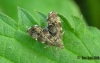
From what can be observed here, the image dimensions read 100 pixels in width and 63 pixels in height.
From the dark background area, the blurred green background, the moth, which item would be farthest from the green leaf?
the dark background area

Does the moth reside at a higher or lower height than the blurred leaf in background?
lower

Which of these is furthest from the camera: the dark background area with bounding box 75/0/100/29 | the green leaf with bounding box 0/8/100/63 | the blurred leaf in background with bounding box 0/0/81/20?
the dark background area with bounding box 75/0/100/29

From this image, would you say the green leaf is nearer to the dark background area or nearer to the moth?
the moth

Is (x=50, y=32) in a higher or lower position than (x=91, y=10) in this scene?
lower

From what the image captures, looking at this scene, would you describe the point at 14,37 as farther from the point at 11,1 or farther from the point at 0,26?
the point at 11,1

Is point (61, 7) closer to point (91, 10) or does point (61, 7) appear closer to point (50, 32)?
point (91, 10)

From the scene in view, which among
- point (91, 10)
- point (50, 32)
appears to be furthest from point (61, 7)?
point (50, 32)
